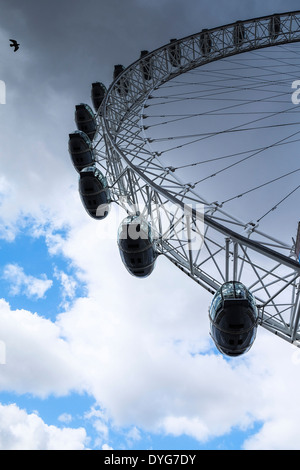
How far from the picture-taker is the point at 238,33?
74.7ft

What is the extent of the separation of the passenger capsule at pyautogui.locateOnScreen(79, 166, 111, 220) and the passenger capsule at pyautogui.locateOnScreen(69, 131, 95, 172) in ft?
7.73

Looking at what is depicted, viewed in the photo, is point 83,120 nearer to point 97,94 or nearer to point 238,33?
point 97,94

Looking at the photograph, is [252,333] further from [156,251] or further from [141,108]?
[141,108]

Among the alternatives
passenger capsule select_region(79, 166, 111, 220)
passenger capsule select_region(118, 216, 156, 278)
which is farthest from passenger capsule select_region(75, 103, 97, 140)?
passenger capsule select_region(118, 216, 156, 278)

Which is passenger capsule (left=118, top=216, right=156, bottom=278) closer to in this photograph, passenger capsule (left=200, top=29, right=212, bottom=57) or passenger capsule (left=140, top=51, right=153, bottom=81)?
passenger capsule (left=140, top=51, right=153, bottom=81)

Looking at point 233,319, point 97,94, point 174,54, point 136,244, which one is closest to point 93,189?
A: point 136,244

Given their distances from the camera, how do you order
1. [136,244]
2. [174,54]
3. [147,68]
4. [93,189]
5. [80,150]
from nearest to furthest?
[136,244], [93,189], [80,150], [147,68], [174,54]

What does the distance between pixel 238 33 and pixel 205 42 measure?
233 cm

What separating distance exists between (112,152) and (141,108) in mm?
5518

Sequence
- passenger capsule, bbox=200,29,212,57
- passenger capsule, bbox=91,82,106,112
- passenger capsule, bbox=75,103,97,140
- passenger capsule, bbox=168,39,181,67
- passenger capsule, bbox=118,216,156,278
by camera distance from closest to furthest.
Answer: passenger capsule, bbox=118,216,156,278, passenger capsule, bbox=75,103,97,140, passenger capsule, bbox=168,39,181,67, passenger capsule, bbox=200,29,212,57, passenger capsule, bbox=91,82,106,112

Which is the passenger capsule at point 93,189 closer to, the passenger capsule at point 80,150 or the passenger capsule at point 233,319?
the passenger capsule at point 80,150

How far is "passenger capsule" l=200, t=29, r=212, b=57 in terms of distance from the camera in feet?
72.3

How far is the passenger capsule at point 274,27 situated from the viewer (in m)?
22.7

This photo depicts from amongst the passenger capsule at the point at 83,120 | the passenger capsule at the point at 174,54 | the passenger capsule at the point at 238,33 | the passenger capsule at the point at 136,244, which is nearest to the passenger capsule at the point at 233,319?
the passenger capsule at the point at 136,244
